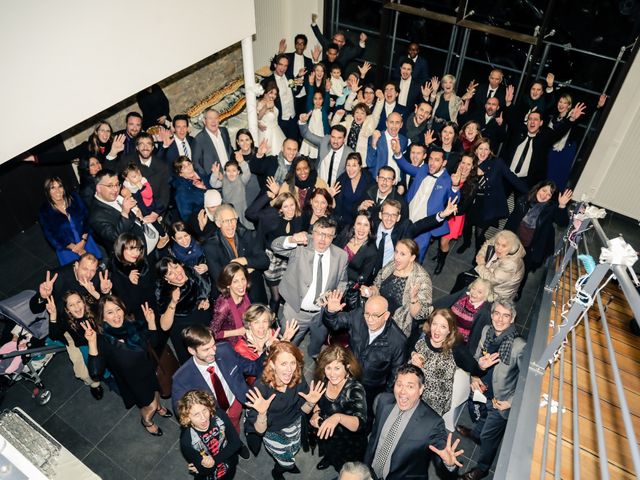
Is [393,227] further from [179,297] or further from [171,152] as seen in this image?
[171,152]

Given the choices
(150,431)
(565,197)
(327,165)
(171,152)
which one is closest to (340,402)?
(150,431)

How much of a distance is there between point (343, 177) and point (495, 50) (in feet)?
20.9

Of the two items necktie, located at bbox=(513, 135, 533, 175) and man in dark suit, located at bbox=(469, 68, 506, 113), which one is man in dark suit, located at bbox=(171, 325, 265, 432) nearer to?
necktie, located at bbox=(513, 135, 533, 175)

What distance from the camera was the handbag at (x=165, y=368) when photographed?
174 inches

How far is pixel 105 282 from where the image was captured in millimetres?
4441

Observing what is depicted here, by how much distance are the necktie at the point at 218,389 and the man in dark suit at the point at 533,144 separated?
5.26 m

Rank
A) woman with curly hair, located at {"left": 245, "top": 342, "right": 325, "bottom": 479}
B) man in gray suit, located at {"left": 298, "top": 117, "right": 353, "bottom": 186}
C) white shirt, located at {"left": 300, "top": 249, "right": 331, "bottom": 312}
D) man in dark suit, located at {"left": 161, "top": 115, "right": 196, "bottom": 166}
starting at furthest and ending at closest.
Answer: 1. man in dark suit, located at {"left": 161, "top": 115, "right": 196, "bottom": 166}
2. man in gray suit, located at {"left": 298, "top": 117, "right": 353, "bottom": 186}
3. white shirt, located at {"left": 300, "top": 249, "right": 331, "bottom": 312}
4. woman with curly hair, located at {"left": 245, "top": 342, "right": 325, "bottom": 479}

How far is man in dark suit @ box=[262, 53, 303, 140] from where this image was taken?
7273mm

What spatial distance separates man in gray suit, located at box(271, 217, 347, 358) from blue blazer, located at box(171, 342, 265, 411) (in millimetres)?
843

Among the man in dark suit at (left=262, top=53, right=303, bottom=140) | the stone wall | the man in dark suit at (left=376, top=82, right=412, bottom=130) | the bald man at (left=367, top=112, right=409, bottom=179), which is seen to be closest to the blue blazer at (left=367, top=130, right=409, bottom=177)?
the bald man at (left=367, top=112, right=409, bottom=179)

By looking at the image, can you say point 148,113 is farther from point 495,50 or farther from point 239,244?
point 495,50

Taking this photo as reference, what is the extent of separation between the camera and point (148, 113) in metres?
7.04

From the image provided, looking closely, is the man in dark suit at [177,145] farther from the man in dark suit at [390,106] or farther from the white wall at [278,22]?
the white wall at [278,22]

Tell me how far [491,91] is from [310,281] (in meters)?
4.66
